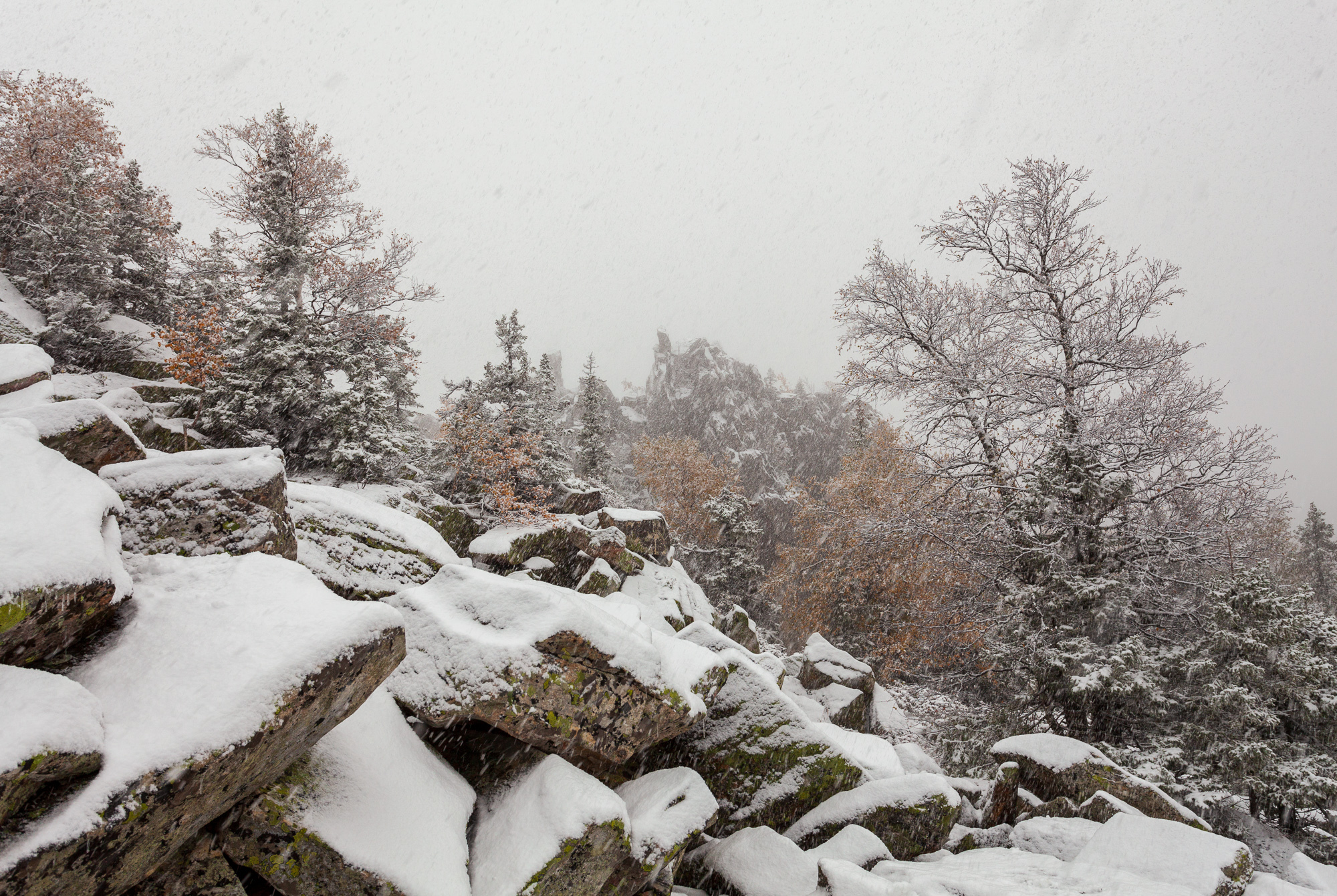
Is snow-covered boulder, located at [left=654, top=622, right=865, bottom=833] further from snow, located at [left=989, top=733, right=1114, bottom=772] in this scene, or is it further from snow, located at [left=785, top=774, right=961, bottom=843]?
snow, located at [left=989, top=733, right=1114, bottom=772]

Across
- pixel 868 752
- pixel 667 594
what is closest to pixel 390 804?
pixel 868 752

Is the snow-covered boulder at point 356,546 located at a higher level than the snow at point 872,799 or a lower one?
higher

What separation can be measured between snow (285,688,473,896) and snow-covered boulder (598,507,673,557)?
1233cm

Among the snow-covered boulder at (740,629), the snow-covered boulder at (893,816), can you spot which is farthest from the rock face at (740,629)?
the snow-covered boulder at (893,816)

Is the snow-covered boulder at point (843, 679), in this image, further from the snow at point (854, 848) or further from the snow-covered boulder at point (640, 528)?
the snow at point (854, 848)

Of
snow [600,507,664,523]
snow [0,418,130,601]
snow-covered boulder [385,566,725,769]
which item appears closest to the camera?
snow [0,418,130,601]

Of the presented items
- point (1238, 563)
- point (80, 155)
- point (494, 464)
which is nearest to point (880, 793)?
point (1238, 563)

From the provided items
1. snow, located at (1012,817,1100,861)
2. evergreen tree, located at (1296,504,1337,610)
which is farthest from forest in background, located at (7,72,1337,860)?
evergreen tree, located at (1296,504,1337,610)

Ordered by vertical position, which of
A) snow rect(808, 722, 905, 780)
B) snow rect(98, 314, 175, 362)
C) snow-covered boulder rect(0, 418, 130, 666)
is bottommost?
snow rect(808, 722, 905, 780)

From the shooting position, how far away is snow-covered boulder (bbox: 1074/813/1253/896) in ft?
16.0

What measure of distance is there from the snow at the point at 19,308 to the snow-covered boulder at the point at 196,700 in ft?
57.6

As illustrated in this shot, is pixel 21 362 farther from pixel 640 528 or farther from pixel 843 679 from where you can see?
pixel 843 679

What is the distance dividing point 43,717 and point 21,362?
7.41 metres

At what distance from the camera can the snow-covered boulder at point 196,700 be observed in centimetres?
244
